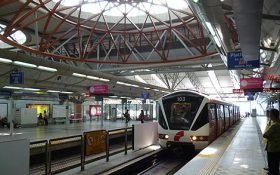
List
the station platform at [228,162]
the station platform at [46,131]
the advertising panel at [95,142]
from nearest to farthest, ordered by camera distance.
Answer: the station platform at [228,162]
the advertising panel at [95,142]
the station platform at [46,131]

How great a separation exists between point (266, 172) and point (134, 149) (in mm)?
8068

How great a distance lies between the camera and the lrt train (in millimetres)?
13812

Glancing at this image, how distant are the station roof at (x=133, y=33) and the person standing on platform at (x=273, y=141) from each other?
1.98m

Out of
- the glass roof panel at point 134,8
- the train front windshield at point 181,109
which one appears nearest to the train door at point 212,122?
the train front windshield at point 181,109

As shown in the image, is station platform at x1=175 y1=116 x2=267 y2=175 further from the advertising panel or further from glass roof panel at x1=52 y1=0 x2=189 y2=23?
glass roof panel at x1=52 y1=0 x2=189 y2=23

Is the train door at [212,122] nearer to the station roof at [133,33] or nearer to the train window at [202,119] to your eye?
the train window at [202,119]

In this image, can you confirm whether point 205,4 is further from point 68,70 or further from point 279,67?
point 68,70

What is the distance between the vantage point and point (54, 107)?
36750mm

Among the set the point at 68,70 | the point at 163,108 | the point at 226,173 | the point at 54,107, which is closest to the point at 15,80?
the point at 68,70

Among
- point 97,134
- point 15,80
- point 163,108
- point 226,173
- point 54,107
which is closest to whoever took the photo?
point 226,173

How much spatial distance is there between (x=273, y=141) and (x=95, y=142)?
662 centimetres

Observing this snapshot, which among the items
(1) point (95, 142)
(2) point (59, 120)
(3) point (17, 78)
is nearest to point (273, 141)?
(1) point (95, 142)

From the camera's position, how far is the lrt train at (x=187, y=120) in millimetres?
13812

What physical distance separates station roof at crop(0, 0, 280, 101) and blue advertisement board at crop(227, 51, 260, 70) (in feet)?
1.28
